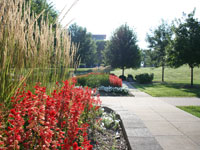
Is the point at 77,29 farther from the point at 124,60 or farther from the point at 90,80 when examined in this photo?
the point at 90,80

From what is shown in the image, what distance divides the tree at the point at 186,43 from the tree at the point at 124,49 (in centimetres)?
622

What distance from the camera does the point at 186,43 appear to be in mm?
11203

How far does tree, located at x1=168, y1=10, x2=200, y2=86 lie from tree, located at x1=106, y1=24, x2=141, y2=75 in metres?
6.22

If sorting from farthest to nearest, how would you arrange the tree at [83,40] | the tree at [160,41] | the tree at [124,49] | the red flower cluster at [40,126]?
the tree at [83,40] < the tree at [124,49] < the tree at [160,41] < the red flower cluster at [40,126]

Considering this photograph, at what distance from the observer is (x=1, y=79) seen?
6.61 ft

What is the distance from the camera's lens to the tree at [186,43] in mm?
10969

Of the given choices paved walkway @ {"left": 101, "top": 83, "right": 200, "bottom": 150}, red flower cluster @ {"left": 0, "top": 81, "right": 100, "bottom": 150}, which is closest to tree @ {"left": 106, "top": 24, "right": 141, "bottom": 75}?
paved walkway @ {"left": 101, "top": 83, "right": 200, "bottom": 150}

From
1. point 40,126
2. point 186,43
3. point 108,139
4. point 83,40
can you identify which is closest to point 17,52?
point 40,126

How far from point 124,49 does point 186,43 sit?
7.85 m

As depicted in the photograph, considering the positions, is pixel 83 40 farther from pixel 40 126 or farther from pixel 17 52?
pixel 40 126

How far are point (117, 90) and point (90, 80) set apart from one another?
1.87 m

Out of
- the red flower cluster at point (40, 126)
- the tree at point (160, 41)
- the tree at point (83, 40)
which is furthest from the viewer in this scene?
the tree at point (83, 40)

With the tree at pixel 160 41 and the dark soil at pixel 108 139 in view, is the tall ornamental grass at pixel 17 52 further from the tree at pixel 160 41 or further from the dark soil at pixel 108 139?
the tree at pixel 160 41

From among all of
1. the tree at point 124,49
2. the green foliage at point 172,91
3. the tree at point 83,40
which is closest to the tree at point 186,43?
the green foliage at point 172,91
